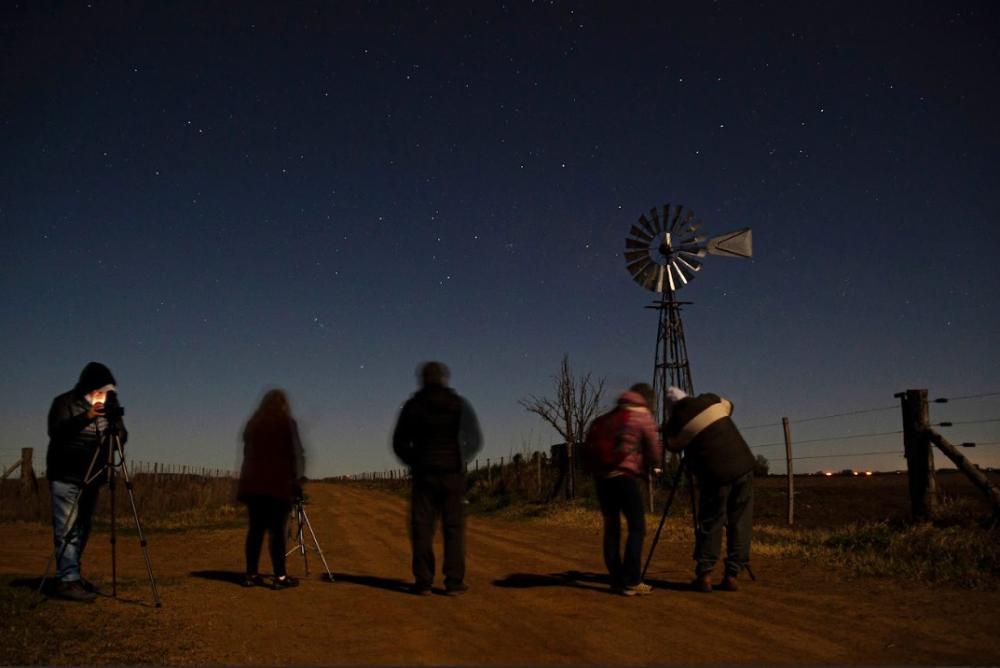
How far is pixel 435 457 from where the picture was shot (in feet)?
23.3

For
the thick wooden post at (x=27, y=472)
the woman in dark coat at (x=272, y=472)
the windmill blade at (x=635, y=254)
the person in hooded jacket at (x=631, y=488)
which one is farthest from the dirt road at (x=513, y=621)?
the windmill blade at (x=635, y=254)

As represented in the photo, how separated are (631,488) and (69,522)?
4935mm

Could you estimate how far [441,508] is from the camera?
283 inches

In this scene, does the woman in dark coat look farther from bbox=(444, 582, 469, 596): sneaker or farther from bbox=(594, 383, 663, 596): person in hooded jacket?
bbox=(594, 383, 663, 596): person in hooded jacket

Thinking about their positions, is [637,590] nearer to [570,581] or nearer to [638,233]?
[570,581]

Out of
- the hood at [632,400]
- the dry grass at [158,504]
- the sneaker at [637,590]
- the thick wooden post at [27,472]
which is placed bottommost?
the dry grass at [158,504]

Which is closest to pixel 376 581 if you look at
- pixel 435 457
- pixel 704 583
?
pixel 435 457

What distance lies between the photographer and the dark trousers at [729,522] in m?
7.03

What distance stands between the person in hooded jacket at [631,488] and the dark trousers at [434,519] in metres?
1.29

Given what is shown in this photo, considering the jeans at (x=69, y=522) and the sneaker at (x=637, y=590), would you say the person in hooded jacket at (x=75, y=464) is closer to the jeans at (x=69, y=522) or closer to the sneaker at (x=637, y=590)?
the jeans at (x=69, y=522)

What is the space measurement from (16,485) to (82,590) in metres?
16.8

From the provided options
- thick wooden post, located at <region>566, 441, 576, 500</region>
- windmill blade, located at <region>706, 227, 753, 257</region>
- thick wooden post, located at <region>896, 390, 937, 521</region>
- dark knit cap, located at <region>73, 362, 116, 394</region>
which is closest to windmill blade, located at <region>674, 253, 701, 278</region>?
windmill blade, located at <region>706, 227, 753, 257</region>

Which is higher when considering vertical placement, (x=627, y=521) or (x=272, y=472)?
(x=272, y=472)

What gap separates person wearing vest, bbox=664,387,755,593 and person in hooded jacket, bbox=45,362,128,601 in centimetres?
518
